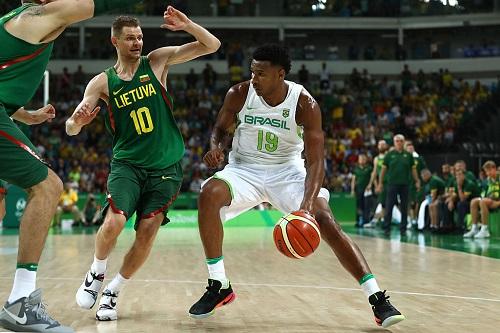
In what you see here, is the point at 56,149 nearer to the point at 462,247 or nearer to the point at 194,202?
the point at 194,202

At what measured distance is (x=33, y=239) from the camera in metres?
4.59

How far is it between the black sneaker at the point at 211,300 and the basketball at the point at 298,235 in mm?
638

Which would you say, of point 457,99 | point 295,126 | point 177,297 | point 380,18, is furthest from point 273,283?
point 380,18

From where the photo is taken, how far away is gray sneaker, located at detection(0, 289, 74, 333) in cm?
450

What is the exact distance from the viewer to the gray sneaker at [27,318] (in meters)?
4.50

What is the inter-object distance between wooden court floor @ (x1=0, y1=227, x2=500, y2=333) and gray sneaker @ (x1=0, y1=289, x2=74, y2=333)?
0.44m

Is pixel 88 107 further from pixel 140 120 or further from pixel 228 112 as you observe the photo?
pixel 228 112

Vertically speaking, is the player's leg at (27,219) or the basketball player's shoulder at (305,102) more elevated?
the basketball player's shoulder at (305,102)

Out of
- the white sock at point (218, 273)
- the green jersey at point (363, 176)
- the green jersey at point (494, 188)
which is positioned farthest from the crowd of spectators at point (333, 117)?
the white sock at point (218, 273)

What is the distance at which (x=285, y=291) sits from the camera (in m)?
7.02

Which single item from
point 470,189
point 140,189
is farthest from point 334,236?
point 470,189

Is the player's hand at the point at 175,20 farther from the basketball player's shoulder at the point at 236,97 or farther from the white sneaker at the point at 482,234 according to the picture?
the white sneaker at the point at 482,234

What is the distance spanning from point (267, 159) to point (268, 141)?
5.7 inches

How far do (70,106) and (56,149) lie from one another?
305cm
